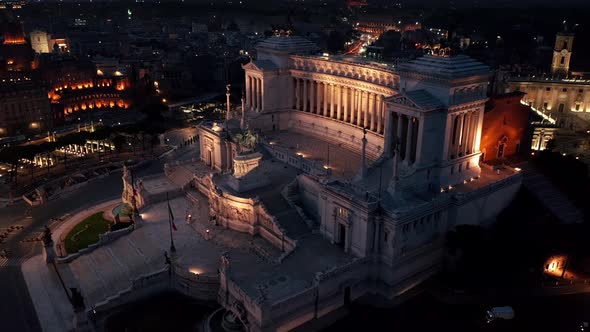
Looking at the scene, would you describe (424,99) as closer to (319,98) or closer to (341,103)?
(341,103)

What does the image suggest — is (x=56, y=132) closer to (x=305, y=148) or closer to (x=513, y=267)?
(x=305, y=148)

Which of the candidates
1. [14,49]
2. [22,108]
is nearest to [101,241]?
[22,108]

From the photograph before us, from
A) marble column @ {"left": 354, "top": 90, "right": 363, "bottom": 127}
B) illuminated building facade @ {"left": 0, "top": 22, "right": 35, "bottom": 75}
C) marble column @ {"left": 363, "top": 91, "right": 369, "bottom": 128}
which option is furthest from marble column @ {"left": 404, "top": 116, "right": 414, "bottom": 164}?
illuminated building facade @ {"left": 0, "top": 22, "right": 35, "bottom": 75}

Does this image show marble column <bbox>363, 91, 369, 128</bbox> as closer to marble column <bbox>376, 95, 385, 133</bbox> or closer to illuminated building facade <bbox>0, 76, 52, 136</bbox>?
marble column <bbox>376, 95, 385, 133</bbox>

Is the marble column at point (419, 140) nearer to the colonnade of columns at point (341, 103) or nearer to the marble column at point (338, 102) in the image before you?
the colonnade of columns at point (341, 103)

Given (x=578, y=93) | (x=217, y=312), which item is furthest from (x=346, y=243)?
(x=578, y=93)

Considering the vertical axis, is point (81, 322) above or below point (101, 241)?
below
